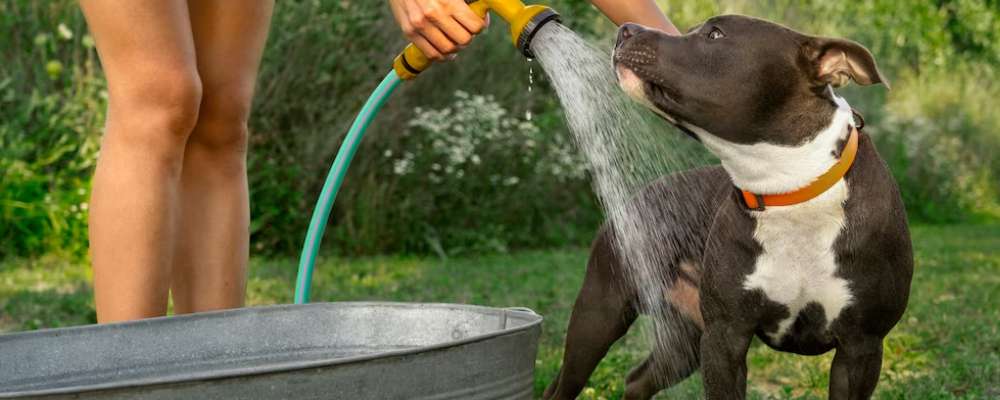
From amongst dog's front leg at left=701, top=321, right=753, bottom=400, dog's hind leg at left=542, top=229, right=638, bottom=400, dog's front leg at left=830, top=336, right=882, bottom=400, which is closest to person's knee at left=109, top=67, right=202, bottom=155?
dog's hind leg at left=542, top=229, right=638, bottom=400

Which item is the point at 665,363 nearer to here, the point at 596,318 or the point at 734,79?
the point at 596,318

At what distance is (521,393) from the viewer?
6.30ft

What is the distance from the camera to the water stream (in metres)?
2.63

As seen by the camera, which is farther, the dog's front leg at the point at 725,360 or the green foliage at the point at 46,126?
the green foliage at the point at 46,126

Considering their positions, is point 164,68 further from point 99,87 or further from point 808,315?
point 99,87

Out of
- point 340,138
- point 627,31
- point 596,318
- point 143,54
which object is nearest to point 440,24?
point 627,31

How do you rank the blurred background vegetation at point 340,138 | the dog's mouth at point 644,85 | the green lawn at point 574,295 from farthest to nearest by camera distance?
the blurred background vegetation at point 340,138 → the green lawn at point 574,295 → the dog's mouth at point 644,85

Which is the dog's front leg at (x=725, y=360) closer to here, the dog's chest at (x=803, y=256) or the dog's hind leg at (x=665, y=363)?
the dog's chest at (x=803, y=256)

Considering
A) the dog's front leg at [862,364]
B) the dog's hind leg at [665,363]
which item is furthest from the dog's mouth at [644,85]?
the dog's hind leg at [665,363]

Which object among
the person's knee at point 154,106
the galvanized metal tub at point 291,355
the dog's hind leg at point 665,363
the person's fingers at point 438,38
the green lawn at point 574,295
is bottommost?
the green lawn at point 574,295

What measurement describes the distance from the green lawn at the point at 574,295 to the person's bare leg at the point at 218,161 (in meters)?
1.17

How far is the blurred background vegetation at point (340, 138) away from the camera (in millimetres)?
7352

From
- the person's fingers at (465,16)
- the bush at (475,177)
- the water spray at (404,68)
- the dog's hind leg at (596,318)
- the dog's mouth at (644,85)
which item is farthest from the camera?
the bush at (475,177)

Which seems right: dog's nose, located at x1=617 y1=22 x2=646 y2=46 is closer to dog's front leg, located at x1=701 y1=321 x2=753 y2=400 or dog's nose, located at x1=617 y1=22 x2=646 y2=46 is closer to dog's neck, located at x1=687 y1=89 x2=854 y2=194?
dog's neck, located at x1=687 y1=89 x2=854 y2=194
